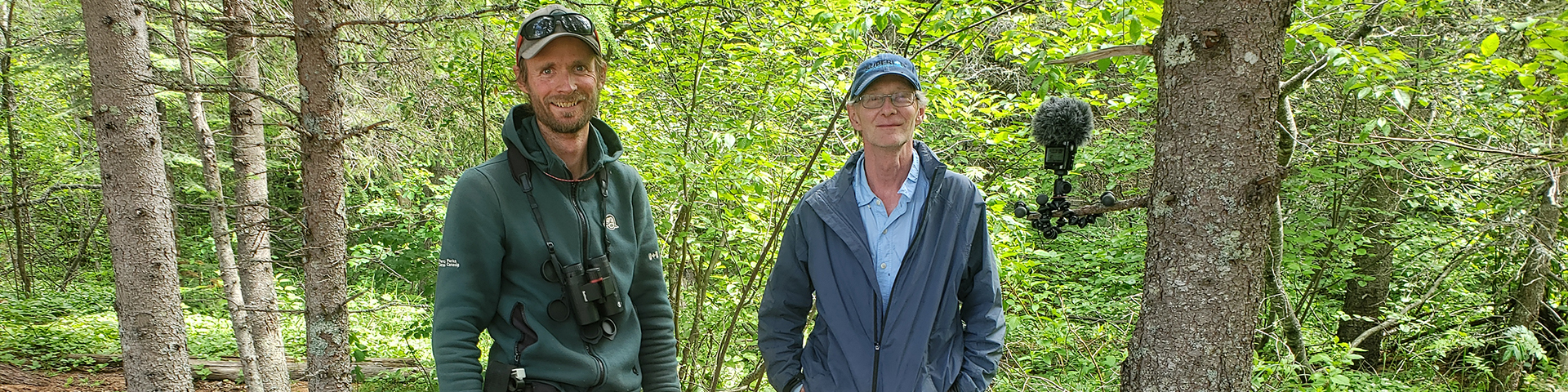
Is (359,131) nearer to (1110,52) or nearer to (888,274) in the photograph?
(888,274)

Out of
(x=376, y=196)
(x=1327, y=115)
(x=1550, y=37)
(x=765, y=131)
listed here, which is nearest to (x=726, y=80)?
(x=765, y=131)

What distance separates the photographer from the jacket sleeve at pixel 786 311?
2525 mm

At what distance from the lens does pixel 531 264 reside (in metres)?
2.15

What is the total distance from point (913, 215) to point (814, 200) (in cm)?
30

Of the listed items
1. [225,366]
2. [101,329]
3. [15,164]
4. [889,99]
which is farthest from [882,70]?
[15,164]

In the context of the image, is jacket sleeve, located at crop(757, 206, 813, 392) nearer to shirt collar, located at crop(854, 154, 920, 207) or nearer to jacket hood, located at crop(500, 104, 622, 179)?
shirt collar, located at crop(854, 154, 920, 207)

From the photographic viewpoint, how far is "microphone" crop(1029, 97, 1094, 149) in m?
2.58

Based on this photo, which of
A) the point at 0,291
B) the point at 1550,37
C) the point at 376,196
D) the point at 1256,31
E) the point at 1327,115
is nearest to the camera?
the point at 1256,31

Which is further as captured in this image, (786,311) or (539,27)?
(786,311)

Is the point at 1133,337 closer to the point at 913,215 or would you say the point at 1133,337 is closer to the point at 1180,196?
the point at 1180,196

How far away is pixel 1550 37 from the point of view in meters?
2.33

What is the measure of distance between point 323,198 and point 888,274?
214cm

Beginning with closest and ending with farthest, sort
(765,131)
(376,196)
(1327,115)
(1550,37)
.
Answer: (1550,37) → (765,131) → (1327,115) → (376,196)

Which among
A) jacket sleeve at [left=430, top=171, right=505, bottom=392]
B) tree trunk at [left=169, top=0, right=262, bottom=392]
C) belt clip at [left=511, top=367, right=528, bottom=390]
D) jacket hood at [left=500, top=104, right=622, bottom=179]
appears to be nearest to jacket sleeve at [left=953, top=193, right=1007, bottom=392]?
jacket hood at [left=500, top=104, right=622, bottom=179]
